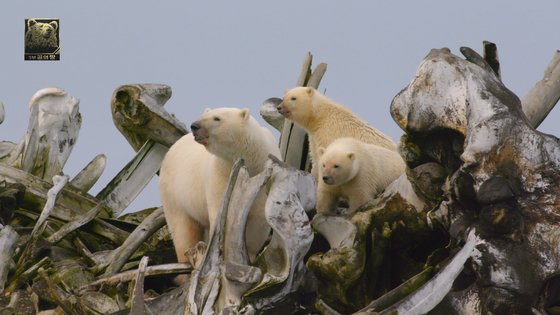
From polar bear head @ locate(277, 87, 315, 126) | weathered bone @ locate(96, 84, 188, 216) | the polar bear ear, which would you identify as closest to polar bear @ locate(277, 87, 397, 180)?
polar bear head @ locate(277, 87, 315, 126)

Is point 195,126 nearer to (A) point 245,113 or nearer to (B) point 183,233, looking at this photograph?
(A) point 245,113

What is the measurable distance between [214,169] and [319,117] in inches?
135

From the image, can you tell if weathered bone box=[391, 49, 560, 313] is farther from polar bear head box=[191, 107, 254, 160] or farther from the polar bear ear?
the polar bear ear

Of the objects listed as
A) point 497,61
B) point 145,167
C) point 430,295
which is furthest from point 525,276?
point 145,167

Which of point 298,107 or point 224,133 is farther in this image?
point 298,107

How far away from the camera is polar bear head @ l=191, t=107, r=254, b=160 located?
15.2 meters

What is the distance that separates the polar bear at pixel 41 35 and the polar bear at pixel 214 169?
5.89 m

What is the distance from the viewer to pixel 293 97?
60.5 feet

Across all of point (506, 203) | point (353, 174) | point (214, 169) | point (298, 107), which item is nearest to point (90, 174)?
point (298, 107)

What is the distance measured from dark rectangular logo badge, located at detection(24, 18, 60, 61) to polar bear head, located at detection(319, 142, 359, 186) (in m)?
6.84

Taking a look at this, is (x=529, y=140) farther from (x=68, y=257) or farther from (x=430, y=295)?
(x=68, y=257)

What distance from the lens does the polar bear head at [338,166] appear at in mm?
15367

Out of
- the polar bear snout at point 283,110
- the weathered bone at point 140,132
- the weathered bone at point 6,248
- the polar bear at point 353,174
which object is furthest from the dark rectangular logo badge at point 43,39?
the polar bear at point 353,174

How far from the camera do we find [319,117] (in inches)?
727
